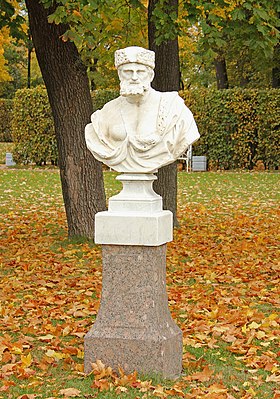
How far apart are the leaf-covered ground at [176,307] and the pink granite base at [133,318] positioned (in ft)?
0.40

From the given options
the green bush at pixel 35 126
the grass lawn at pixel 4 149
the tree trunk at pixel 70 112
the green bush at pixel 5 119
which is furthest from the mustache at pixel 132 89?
the green bush at pixel 5 119

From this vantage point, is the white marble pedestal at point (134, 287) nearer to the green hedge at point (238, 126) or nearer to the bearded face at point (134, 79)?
the bearded face at point (134, 79)

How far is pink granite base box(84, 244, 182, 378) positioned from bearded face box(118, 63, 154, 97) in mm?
1077

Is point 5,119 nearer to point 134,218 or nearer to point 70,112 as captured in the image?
point 70,112

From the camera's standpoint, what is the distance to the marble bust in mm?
5496

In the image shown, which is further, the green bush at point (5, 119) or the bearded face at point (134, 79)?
the green bush at point (5, 119)

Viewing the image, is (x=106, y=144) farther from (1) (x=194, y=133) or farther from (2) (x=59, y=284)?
(2) (x=59, y=284)

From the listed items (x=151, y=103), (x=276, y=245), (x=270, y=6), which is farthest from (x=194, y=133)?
→ (x=276, y=245)

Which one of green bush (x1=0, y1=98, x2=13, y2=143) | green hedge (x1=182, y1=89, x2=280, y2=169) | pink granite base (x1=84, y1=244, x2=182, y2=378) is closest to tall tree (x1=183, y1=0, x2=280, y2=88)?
pink granite base (x1=84, y1=244, x2=182, y2=378)

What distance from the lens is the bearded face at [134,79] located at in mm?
5484

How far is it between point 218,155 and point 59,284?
1836 centimetres

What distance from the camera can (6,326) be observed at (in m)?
6.73

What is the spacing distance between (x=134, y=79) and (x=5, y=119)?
34.6m

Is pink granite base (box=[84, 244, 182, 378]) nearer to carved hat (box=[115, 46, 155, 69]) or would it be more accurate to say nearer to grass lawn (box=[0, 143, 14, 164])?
carved hat (box=[115, 46, 155, 69])
